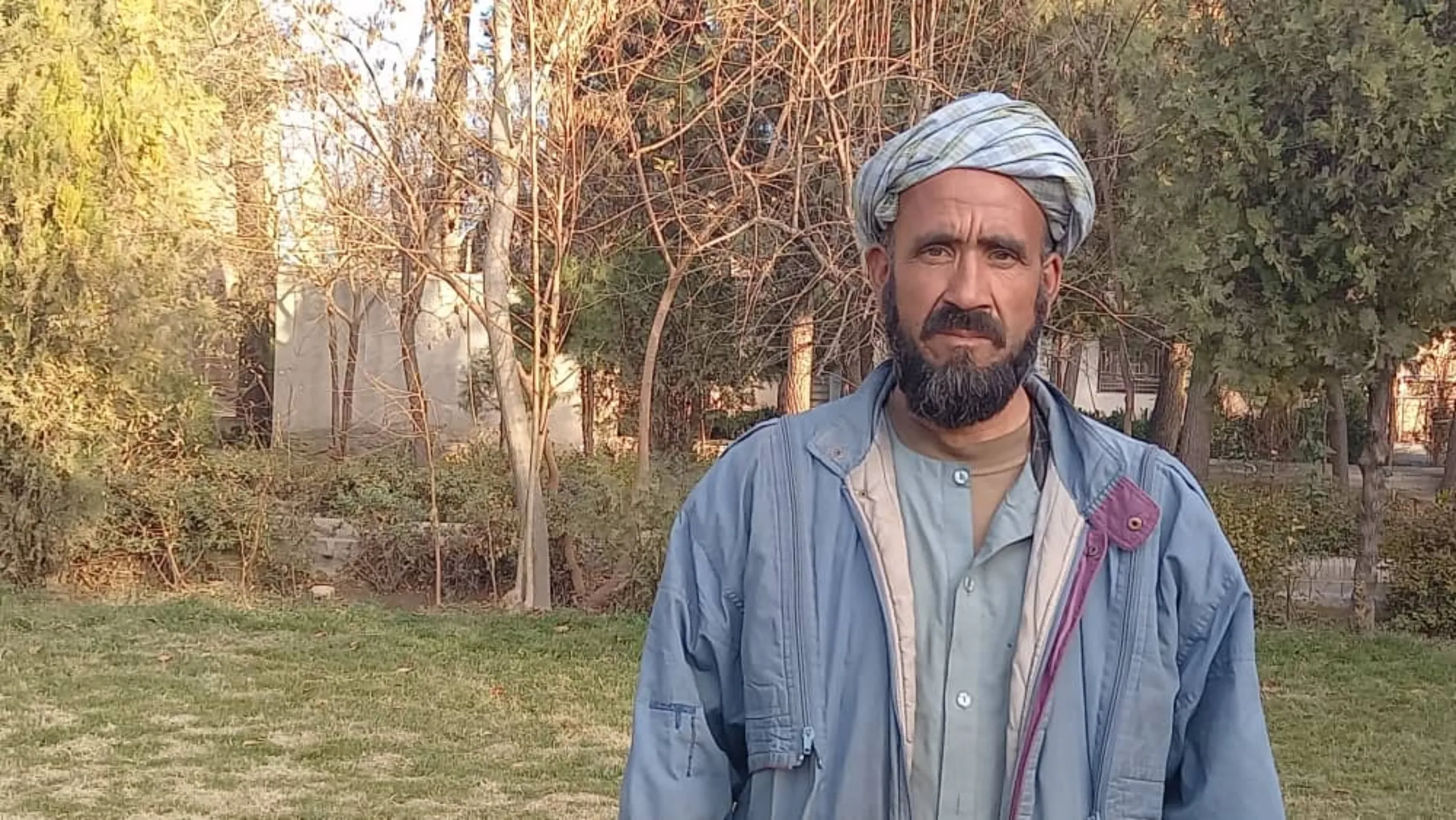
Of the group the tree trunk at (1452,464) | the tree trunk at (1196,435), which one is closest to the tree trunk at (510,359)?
the tree trunk at (1196,435)

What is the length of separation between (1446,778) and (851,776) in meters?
5.00

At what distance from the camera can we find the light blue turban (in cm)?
Result: 184

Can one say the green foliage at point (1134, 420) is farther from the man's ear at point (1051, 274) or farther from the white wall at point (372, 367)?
the man's ear at point (1051, 274)

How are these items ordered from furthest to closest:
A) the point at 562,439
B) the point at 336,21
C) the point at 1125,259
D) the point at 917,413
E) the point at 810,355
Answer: the point at 562,439, the point at 810,355, the point at 1125,259, the point at 336,21, the point at 917,413

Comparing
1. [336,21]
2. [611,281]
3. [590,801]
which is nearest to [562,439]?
[611,281]

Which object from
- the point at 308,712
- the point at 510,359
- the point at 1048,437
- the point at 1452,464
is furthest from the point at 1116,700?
the point at 1452,464

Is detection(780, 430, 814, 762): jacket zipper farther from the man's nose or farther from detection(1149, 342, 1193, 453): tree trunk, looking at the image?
detection(1149, 342, 1193, 453): tree trunk

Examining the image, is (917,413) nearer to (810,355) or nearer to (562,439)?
(810,355)

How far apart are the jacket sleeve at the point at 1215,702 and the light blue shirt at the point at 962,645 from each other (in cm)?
21

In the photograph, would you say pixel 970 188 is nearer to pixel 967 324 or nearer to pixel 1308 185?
pixel 967 324

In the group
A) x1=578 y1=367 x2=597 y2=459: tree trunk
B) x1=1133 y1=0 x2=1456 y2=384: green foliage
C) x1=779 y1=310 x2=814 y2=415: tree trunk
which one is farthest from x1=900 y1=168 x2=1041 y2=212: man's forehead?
x1=578 y1=367 x2=597 y2=459: tree trunk

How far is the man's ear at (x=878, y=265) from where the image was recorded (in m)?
1.96

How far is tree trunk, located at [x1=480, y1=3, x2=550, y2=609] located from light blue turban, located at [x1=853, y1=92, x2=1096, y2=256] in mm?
6867

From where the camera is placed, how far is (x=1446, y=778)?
5.77 meters
